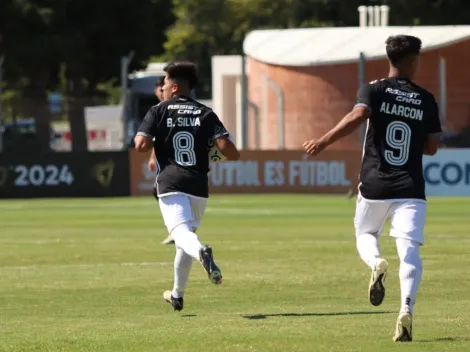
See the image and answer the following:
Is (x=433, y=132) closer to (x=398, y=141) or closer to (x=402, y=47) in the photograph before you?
(x=398, y=141)

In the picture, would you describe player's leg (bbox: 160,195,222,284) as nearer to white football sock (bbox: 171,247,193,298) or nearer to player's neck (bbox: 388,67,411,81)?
white football sock (bbox: 171,247,193,298)

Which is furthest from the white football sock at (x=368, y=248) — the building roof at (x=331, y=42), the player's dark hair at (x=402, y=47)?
the building roof at (x=331, y=42)

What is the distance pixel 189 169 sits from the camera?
11469 millimetres

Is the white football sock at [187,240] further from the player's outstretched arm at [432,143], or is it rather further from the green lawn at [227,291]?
the player's outstretched arm at [432,143]

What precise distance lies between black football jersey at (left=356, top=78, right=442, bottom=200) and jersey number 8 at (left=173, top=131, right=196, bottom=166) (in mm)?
1860

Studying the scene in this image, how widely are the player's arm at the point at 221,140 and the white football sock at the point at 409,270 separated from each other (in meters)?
2.02

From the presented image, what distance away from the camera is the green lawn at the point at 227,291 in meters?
9.80

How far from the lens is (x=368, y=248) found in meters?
10.2

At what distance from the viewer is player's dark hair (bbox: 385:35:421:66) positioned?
9.83 meters

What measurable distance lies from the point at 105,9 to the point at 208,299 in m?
41.6

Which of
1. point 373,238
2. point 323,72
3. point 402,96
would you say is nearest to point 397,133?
point 402,96

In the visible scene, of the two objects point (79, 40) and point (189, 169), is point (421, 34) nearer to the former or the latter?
point (79, 40)

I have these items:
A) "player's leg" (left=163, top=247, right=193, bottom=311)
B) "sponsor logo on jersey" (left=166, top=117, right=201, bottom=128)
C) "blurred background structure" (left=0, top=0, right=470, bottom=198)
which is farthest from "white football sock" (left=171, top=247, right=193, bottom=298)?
"blurred background structure" (left=0, top=0, right=470, bottom=198)

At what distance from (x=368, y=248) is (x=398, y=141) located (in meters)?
0.78
